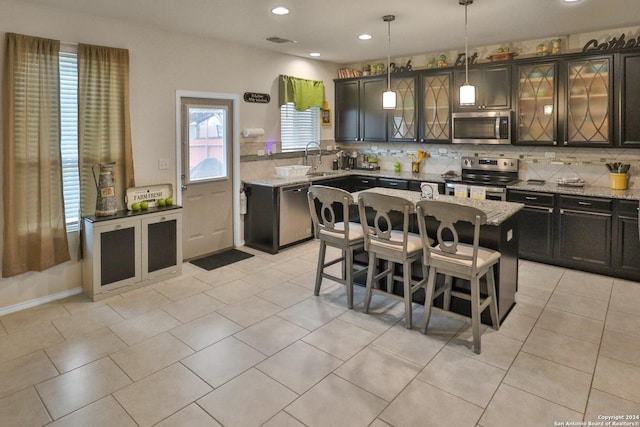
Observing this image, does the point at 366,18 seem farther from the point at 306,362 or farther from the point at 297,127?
the point at 306,362

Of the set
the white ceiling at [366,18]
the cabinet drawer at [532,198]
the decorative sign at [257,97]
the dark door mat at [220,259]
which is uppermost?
the white ceiling at [366,18]

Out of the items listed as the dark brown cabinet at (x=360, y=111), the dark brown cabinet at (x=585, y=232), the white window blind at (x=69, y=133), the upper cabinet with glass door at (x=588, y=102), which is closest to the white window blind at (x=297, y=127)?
the dark brown cabinet at (x=360, y=111)

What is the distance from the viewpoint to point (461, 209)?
2.77 m

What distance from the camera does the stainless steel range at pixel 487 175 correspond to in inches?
205

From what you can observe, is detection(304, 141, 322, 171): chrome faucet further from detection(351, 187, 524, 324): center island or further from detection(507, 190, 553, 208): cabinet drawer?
detection(351, 187, 524, 324): center island

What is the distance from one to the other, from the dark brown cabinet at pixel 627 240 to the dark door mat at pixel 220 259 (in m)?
4.04

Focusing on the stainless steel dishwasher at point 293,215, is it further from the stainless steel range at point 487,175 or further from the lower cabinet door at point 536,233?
the lower cabinet door at point 536,233

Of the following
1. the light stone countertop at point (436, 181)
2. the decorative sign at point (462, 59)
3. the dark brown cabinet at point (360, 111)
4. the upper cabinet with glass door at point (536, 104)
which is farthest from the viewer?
the dark brown cabinet at point (360, 111)

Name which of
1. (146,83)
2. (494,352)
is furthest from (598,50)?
(146,83)

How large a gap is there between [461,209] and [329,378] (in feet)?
4.47

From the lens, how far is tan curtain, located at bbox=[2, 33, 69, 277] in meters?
3.51

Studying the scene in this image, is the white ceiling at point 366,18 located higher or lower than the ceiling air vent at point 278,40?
lower

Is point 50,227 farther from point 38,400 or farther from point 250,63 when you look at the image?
point 250,63

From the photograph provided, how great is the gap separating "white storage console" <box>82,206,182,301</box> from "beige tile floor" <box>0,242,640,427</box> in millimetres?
183
